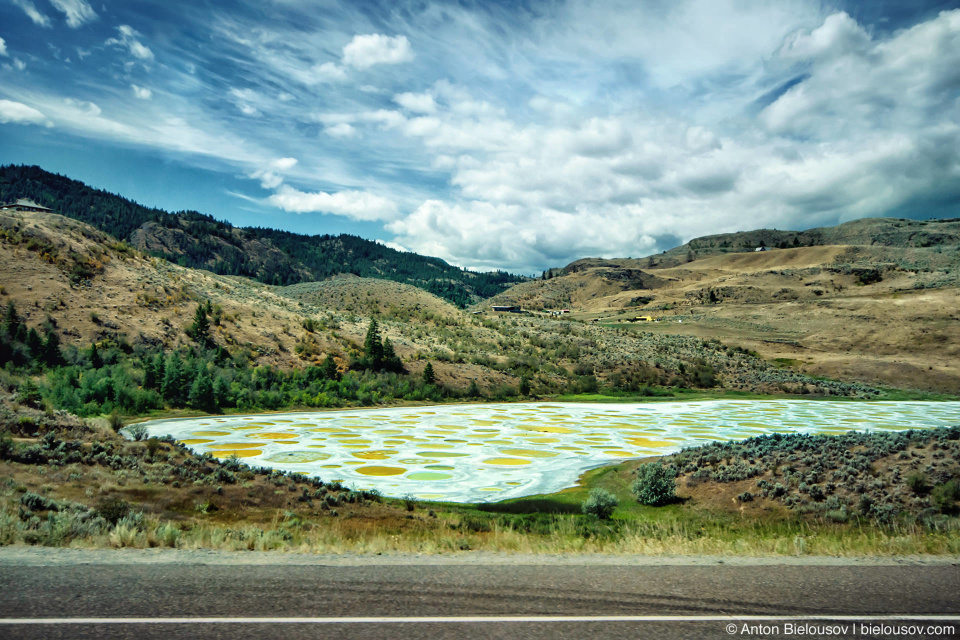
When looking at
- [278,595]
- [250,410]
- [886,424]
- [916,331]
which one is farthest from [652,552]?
[916,331]

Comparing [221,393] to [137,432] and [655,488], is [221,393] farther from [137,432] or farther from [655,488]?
[655,488]

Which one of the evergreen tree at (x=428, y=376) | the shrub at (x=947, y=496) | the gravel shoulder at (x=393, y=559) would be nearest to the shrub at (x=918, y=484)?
the shrub at (x=947, y=496)

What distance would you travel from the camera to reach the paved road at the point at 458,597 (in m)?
5.14

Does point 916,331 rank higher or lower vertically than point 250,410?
higher

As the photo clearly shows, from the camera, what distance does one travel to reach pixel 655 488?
59.8 feet

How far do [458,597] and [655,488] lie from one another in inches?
552

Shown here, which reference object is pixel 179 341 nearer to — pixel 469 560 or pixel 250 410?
pixel 250 410

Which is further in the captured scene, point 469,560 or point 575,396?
point 575,396

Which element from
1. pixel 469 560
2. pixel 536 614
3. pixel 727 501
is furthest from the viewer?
pixel 727 501

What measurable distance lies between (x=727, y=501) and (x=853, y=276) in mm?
146096

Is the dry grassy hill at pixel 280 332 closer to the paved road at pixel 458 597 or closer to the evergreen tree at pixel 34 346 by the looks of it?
the evergreen tree at pixel 34 346

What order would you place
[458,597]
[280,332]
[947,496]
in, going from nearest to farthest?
[458,597]
[947,496]
[280,332]

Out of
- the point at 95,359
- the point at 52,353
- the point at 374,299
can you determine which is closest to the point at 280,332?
the point at 95,359

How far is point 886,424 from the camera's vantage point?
3756cm
